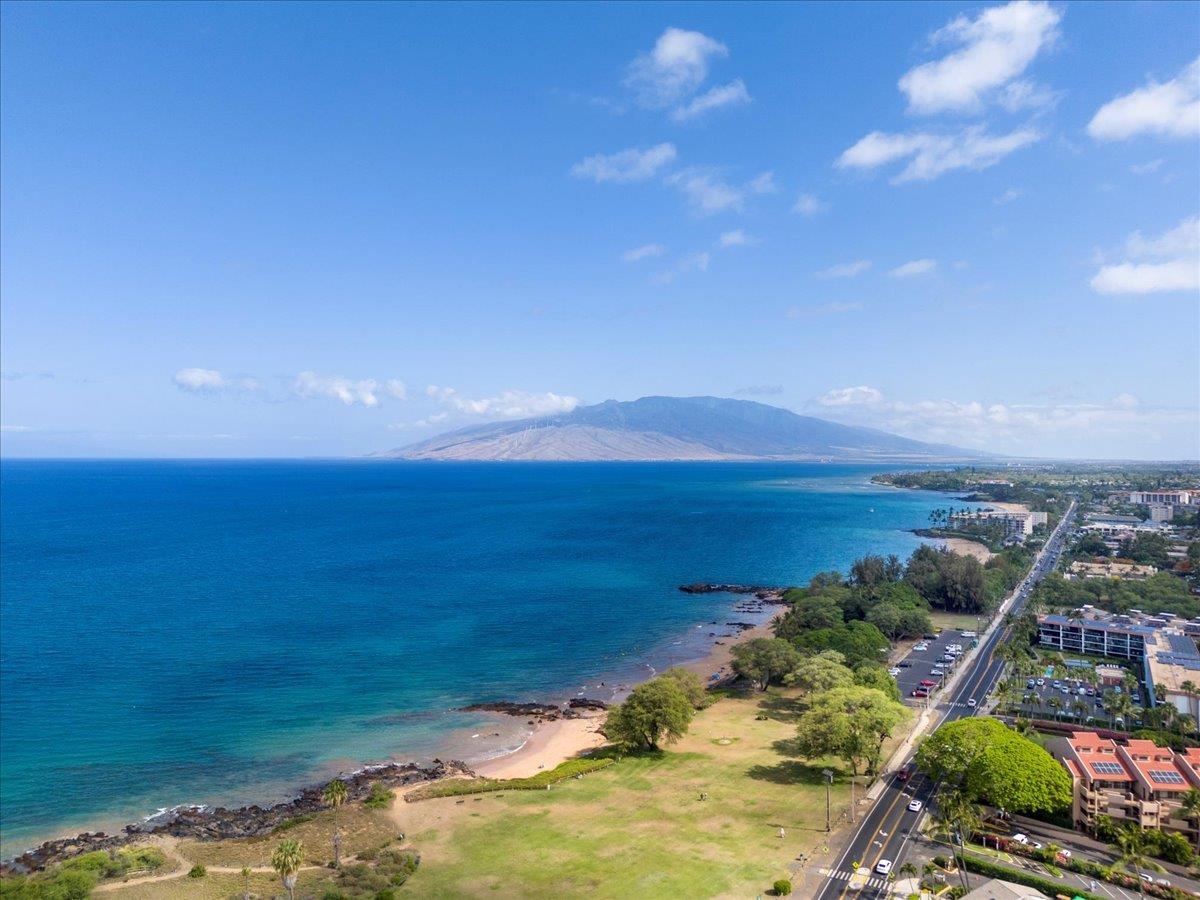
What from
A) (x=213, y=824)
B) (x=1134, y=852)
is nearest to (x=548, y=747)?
(x=213, y=824)

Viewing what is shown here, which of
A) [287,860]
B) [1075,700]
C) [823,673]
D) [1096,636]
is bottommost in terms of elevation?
[1075,700]

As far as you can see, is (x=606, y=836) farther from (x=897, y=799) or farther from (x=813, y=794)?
(x=897, y=799)

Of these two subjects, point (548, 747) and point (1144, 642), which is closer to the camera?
point (548, 747)

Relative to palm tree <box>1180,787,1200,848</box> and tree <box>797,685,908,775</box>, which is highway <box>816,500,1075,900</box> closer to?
tree <box>797,685,908,775</box>

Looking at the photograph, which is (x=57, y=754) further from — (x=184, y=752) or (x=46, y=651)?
(x=46, y=651)

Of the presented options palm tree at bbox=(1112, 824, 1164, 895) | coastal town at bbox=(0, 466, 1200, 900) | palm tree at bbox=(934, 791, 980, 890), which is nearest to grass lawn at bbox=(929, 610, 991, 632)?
coastal town at bbox=(0, 466, 1200, 900)

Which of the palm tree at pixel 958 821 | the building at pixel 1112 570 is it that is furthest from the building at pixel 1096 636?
the palm tree at pixel 958 821
